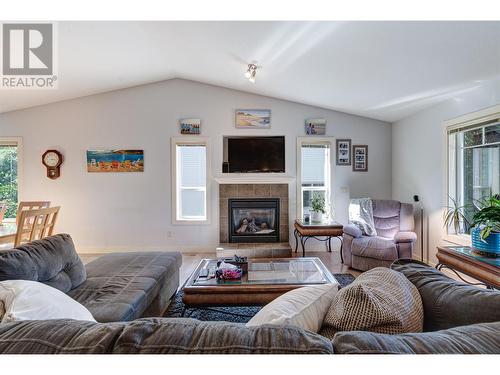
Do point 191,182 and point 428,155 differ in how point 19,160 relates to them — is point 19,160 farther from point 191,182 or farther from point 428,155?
point 428,155

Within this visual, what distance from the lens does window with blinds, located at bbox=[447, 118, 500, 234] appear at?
9.37 ft

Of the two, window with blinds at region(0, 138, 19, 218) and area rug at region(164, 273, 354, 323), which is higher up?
window with blinds at region(0, 138, 19, 218)

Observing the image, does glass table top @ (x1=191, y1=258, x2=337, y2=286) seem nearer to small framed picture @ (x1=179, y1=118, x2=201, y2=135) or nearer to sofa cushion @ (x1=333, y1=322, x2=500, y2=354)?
sofa cushion @ (x1=333, y1=322, x2=500, y2=354)

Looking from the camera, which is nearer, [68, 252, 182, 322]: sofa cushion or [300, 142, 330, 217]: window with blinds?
[68, 252, 182, 322]: sofa cushion

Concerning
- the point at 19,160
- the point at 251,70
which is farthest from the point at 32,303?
the point at 19,160

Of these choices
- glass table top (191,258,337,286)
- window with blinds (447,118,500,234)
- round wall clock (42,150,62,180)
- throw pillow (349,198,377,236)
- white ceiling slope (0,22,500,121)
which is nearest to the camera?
glass table top (191,258,337,286)

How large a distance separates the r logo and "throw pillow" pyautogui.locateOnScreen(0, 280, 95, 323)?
2.81 metres

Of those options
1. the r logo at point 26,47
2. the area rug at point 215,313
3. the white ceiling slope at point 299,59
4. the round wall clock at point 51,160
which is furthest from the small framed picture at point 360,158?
the round wall clock at point 51,160

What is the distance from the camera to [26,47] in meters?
2.74

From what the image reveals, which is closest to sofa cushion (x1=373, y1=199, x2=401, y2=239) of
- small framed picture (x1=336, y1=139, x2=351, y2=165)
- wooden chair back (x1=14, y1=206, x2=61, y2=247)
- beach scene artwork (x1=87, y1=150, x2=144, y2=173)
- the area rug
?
small framed picture (x1=336, y1=139, x2=351, y2=165)

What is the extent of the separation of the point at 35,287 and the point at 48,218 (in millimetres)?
2672
